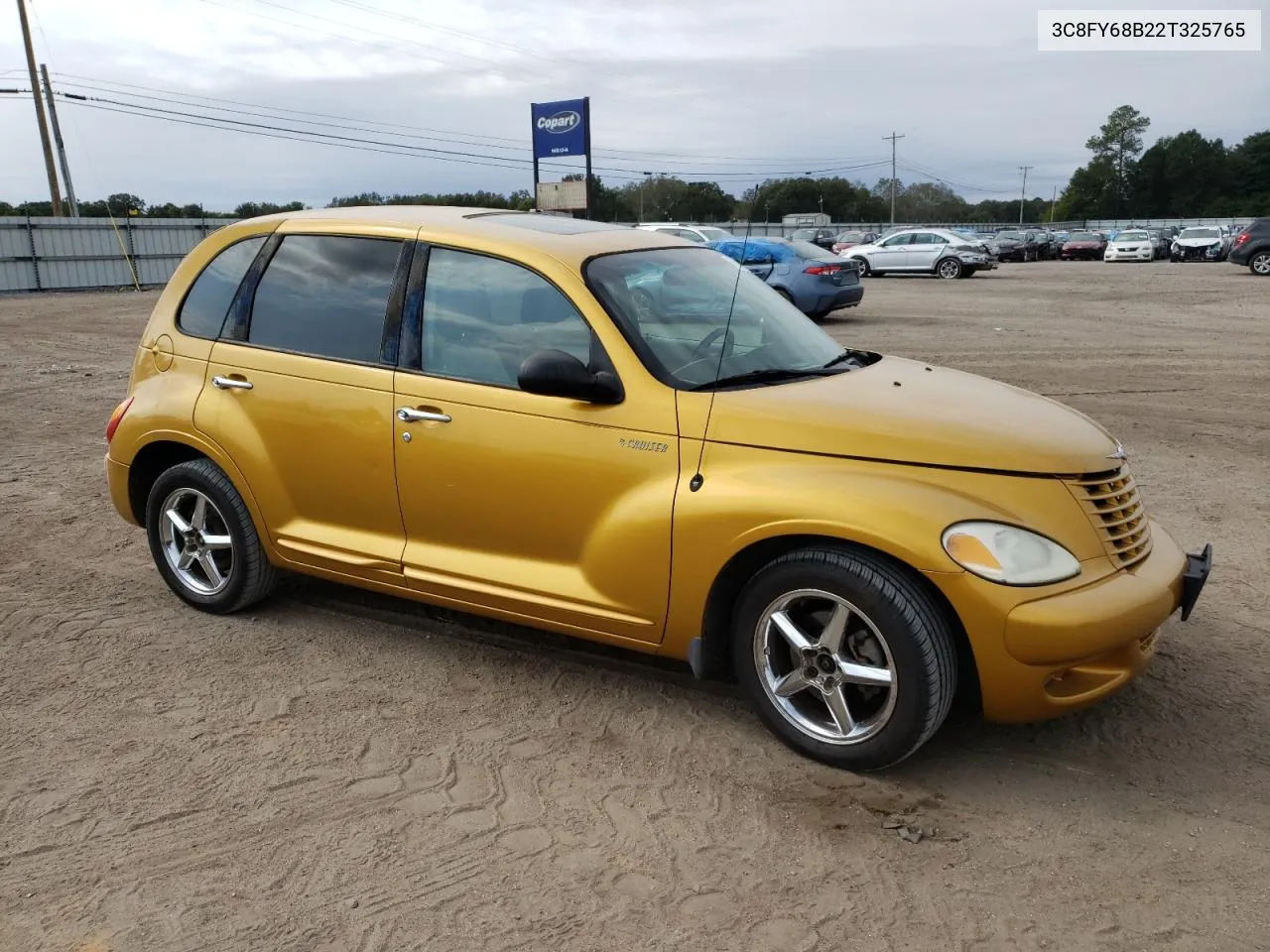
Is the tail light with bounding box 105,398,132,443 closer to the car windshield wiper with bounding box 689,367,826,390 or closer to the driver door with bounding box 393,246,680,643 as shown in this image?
the driver door with bounding box 393,246,680,643

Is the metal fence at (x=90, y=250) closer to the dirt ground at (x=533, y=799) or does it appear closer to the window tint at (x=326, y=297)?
the window tint at (x=326, y=297)

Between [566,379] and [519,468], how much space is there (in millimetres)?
427

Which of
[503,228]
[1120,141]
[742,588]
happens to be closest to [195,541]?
Answer: [503,228]

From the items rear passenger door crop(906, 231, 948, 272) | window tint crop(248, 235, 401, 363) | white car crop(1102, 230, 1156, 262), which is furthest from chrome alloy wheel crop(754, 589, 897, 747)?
white car crop(1102, 230, 1156, 262)

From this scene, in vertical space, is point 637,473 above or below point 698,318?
below

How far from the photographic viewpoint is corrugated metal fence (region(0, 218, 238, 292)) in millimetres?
28422

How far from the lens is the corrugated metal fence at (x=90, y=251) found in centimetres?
2842

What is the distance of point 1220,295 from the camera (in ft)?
73.8

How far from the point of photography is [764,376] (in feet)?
12.9

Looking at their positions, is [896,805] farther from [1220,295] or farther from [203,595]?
[1220,295]

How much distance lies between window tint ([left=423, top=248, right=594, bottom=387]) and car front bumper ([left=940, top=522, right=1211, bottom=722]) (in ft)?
5.58

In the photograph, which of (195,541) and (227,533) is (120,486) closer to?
(195,541)

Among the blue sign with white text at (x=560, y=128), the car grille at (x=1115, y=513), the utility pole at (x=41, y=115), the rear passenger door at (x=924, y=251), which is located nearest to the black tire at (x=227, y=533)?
the car grille at (x=1115, y=513)

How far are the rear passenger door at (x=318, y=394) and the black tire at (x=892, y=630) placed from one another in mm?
1762
